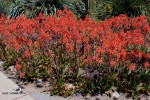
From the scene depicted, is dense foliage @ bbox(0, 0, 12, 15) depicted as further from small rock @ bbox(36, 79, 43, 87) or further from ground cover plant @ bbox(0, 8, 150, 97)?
small rock @ bbox(36, 79, 43, 87)

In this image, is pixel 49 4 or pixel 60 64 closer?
pixel 60 64

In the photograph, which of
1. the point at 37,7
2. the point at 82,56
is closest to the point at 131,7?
the point at 37,7

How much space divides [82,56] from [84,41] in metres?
0.40

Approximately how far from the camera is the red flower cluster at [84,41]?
586cm

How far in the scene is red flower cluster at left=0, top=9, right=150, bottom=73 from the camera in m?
5.86

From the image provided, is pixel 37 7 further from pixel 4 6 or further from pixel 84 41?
pixel 84 41

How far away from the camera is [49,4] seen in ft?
37.6

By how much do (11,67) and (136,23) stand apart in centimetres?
285

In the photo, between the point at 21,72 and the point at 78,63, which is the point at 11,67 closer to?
the point at 21,72

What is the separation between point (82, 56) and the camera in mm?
6488

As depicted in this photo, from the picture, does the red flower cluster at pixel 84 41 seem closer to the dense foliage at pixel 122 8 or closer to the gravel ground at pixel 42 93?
the gravel ground at pixel 42 93

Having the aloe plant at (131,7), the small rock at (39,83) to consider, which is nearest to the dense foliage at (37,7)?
the aloe plant at (131,7)

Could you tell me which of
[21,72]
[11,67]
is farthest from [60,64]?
[11,67]

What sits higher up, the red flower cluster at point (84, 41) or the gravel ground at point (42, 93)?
the red flower cluster at point (84, 41)
